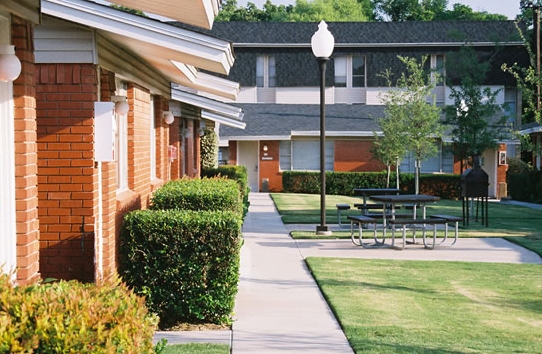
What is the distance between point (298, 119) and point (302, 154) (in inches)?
92.6

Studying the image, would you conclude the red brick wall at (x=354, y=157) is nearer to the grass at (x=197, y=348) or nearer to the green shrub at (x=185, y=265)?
the green shrub at (x=185, y=265)

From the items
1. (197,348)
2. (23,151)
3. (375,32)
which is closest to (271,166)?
(375,32)

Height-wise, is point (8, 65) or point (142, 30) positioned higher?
point (142, 30)

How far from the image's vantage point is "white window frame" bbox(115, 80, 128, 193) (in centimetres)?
1167

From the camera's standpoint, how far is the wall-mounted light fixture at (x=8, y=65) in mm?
6129

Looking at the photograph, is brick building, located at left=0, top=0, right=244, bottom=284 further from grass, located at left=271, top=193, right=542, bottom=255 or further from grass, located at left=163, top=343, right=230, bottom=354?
grass, located at left=271, top=193, right=542, bottom=255

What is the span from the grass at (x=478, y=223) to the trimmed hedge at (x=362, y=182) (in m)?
3.73

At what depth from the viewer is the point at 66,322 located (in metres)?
4.57

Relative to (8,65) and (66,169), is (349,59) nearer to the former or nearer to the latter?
(66,169)

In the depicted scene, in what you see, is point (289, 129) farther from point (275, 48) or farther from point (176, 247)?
point (176, 247)

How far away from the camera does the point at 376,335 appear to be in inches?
347

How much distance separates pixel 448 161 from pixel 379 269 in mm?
28216

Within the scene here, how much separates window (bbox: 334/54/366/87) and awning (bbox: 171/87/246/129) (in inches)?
925

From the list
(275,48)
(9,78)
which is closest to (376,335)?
(9,78)
